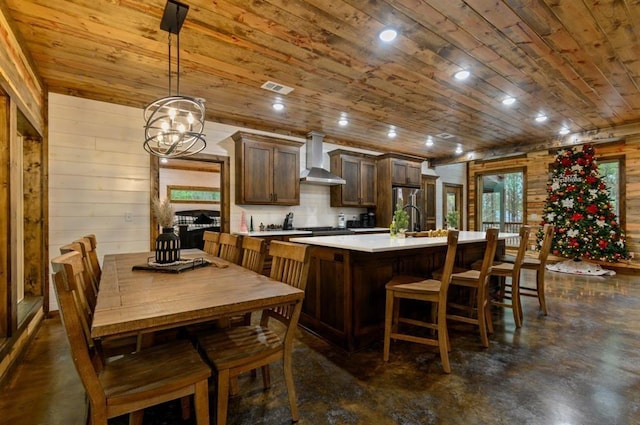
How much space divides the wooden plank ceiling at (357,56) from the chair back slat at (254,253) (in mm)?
1718

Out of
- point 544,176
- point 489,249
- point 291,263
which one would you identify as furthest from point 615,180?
point 291,263

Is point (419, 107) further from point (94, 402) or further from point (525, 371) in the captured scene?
point (94, 402)

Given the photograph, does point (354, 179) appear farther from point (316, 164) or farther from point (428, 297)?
point (428, 297)

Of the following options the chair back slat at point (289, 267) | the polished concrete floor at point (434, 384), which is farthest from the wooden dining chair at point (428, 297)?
the chair back slat at point (289, 267)

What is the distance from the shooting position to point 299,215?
5719 millimetres

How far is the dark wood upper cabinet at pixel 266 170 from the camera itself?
476 centimetres

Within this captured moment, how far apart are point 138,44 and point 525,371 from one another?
4.16m

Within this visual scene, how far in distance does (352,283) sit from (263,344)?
1.08 metres

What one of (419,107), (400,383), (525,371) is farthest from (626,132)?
(400,383)

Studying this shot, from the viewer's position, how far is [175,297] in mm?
1488

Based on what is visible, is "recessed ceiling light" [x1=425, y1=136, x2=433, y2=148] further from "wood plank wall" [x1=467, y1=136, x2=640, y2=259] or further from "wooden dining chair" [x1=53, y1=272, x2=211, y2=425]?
"wooden dining chair" [x1=53, y1=272, x2=211, y2=425]

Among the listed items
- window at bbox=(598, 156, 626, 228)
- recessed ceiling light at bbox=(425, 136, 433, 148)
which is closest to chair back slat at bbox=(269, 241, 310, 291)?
recessed ceiling light at bbox=(425, 136, 433, 148)

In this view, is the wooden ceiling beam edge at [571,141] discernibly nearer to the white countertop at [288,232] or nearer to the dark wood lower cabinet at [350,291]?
the white countertop at [288,232]

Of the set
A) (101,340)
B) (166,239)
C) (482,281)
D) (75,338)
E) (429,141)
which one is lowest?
(101,340)
